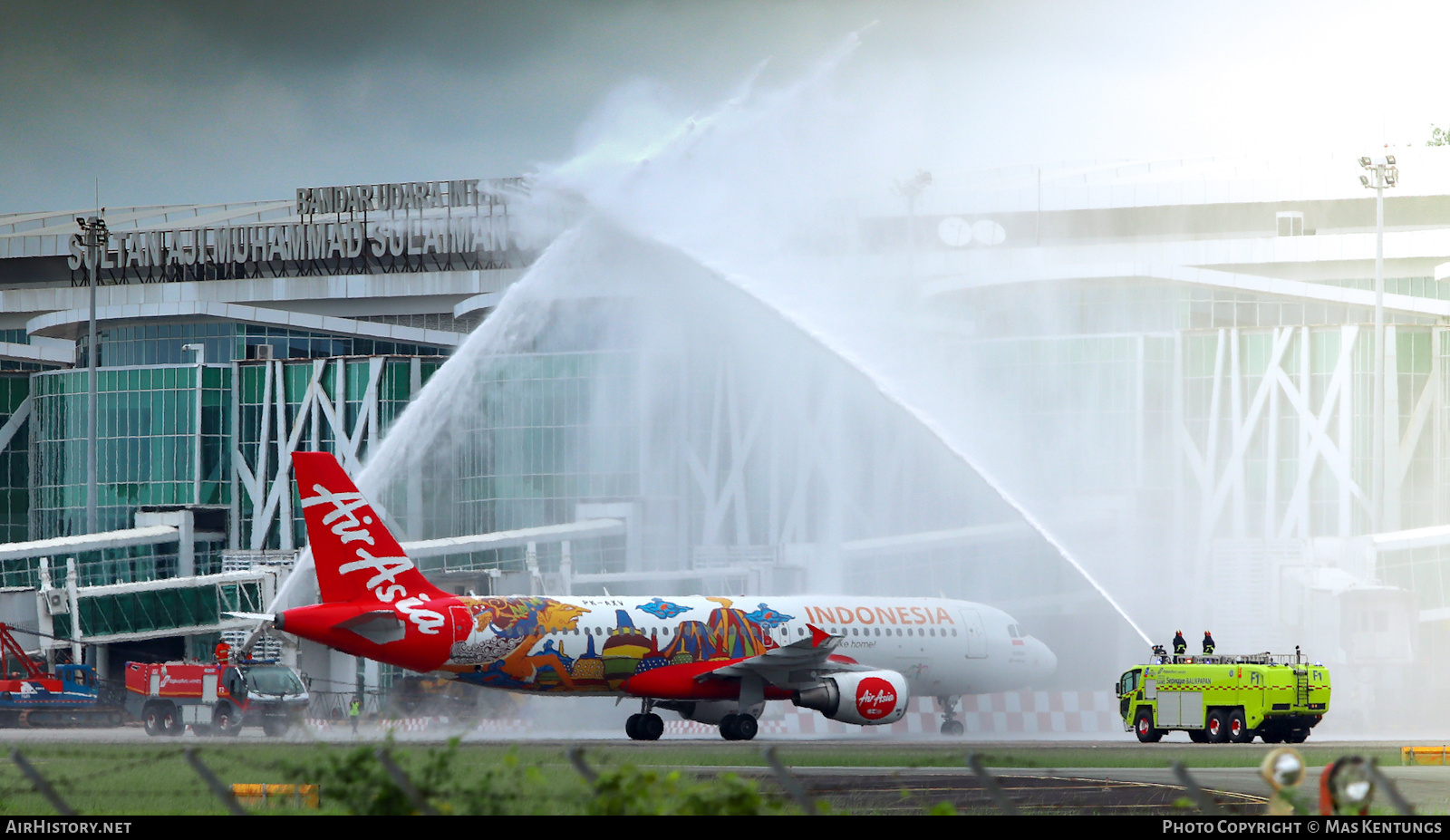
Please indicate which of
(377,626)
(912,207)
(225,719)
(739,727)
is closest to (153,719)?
(225,719)

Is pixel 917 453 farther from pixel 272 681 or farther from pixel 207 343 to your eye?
pixel 207 343

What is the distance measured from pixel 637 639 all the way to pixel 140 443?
58.6m

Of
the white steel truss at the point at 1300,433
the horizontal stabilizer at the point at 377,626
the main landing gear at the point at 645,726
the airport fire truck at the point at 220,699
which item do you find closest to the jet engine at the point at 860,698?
the main landing gear at the point at 645,726

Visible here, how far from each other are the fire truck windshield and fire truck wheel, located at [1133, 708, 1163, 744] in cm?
2397

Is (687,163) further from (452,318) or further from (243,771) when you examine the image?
(452,318)

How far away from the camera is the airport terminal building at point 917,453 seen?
211ft

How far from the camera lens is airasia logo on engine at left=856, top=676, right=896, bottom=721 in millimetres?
41000

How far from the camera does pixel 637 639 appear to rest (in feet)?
132

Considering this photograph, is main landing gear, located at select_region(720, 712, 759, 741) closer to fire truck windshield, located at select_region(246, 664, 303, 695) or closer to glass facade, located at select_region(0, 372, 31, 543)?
fire truck windshield, located at select_region(246, 664, 303, 695)

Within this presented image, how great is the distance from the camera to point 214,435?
90.4 m

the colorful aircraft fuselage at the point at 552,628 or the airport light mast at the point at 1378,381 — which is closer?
the colorful aircraft fuselage at the point at 552,628

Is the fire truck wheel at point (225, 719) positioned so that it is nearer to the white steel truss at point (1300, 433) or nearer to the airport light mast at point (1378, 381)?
the white steel truss at point (1300, 433)
